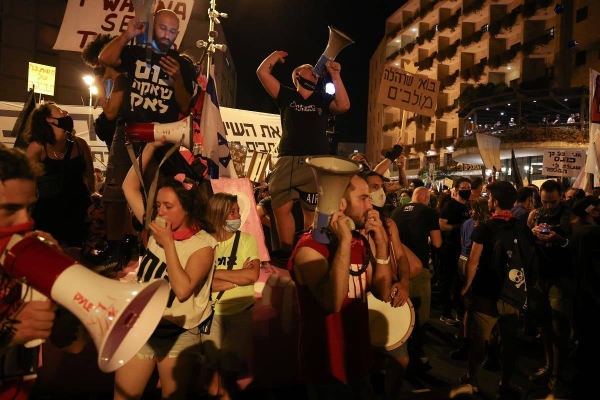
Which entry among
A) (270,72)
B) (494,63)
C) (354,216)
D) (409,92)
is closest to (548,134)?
(494,63)

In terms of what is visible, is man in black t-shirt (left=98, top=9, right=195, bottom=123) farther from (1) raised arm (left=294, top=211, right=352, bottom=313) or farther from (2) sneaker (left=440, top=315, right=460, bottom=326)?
(2) sneaker (left=440, top=315, right=460, bottom=326)

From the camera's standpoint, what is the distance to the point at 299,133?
17.1 ft

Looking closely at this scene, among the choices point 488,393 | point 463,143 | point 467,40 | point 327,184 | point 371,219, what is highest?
point 467,40

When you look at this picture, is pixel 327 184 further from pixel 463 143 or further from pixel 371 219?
pixel 463 143

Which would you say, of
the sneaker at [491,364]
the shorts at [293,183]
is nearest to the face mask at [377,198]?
the shorts at [293,183]

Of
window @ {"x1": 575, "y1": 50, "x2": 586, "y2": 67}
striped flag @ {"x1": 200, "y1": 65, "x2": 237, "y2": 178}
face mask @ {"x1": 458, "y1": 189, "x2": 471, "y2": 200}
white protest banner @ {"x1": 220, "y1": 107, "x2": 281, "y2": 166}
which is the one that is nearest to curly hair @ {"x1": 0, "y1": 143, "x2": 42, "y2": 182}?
striped flag @ {"x1": 200, "y1": 65, "x2": 237, "y2": 178}

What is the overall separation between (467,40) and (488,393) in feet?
152

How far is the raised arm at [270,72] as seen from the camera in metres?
4.94

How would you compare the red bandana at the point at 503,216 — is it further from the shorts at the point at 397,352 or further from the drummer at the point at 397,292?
the shorts at the point at 397,352

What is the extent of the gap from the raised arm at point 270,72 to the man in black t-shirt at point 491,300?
104 inches

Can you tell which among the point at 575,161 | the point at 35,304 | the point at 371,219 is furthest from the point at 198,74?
the point at 575,161

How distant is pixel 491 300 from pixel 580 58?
120 ft

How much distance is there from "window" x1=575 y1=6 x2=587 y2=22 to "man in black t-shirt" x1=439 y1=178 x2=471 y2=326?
33.9 m

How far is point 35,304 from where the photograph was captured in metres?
1.71
